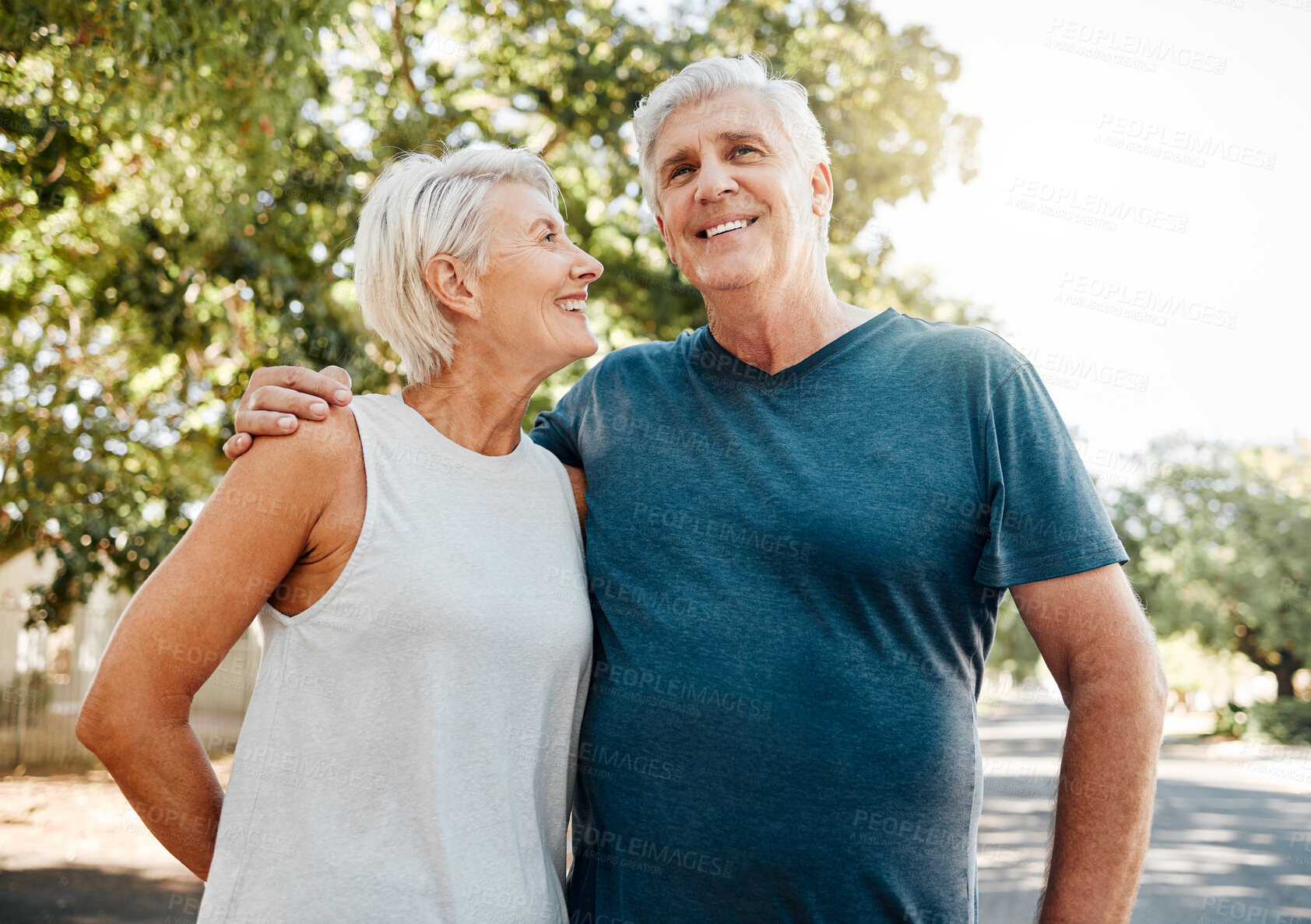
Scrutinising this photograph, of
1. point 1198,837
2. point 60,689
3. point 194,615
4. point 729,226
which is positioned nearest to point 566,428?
point 729,226

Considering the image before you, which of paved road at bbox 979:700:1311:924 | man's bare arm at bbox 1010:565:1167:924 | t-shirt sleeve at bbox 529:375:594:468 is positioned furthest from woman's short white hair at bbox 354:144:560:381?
paved road at bbox 979:700:1311:924

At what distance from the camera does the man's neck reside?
2.09m

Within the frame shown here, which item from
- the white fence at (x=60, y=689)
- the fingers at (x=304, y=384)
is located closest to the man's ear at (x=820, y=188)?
the fingers at (x=304, y=384)

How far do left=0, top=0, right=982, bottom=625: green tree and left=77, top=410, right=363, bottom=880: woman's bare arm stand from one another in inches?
175

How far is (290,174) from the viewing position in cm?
688

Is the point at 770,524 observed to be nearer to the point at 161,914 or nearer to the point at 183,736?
the point at 183,736

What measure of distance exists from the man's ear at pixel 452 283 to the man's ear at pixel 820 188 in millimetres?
900

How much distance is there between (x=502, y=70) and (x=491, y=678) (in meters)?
Answer: 7.39

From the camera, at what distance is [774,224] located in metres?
2.17

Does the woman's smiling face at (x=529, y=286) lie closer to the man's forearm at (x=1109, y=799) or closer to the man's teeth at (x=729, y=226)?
the man's teeth at (x=729, y=226)

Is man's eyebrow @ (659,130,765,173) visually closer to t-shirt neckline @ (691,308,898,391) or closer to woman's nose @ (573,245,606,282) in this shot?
woman's nose @ (573,245,606,282)

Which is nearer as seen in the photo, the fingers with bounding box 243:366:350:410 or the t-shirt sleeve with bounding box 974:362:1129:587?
the t-shirt sleeve with bounding box 974:362:1129:587

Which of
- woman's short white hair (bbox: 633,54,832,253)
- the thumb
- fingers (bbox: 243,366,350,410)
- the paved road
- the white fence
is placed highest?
woman's short white hair (bbox: 633,54,832,253)

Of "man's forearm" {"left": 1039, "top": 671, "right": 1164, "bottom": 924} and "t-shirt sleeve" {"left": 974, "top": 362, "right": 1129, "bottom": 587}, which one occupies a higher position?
"t-shirt sleeve" {"left": 974, "top": 362, "right": 1129, "bottom": 587}
